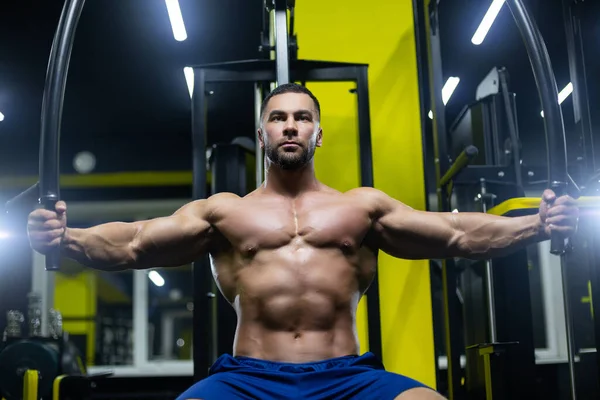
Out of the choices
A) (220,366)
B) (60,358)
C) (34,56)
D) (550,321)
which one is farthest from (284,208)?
(550,321)

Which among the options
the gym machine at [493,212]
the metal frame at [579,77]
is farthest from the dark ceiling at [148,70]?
the metal frame at [579,77]

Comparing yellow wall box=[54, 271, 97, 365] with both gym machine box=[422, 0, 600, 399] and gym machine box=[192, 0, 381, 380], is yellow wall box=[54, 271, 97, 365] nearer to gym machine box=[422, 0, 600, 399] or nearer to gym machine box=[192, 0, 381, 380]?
gym machine box=[422, 0, 600, 399]

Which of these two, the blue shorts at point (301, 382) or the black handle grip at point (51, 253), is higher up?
Answer: the black handle grip at point (51, 253)

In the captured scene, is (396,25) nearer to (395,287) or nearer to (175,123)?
(395,287)

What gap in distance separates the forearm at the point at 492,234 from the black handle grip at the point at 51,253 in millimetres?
1224

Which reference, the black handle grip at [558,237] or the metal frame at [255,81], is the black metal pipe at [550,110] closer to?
the black handle grip at [558,237]

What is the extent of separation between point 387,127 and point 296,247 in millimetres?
1392

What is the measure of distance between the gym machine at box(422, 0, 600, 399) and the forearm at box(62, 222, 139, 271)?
4.72 ft

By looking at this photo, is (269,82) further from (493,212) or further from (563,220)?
(563,220)

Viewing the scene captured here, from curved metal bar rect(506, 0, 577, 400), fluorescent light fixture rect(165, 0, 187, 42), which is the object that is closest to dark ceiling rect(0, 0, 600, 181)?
fluorescent light fixture rect(165, 0, 187, 42)

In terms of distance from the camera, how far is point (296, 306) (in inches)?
91.1

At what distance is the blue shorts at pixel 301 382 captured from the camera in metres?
2.08

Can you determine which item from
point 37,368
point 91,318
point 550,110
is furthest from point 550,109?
point 91,318

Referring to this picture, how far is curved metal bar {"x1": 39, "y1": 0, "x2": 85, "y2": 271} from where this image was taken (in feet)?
6.59
